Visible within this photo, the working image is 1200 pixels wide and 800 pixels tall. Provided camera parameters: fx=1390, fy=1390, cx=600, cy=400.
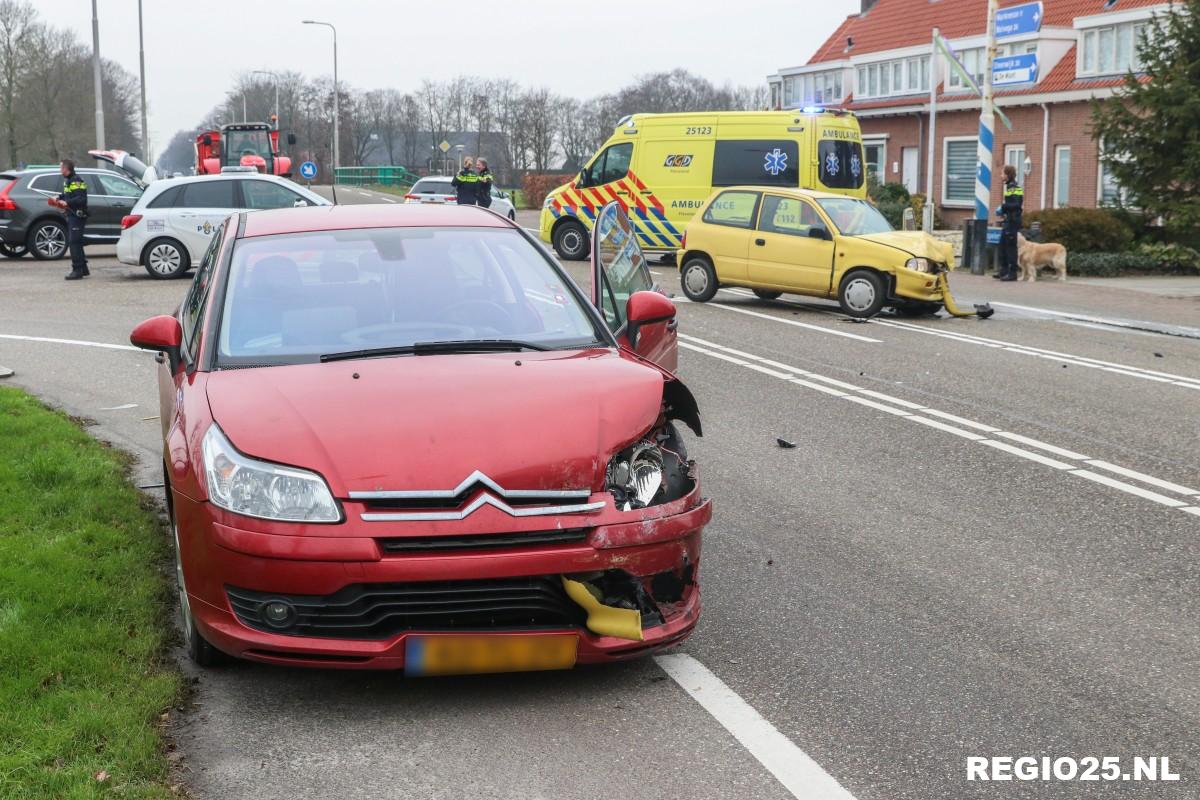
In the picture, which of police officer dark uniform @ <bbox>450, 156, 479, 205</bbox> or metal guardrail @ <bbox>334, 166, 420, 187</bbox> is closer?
police officer dark uniform @ <bbox>450, 156, 479, 205</bbox>

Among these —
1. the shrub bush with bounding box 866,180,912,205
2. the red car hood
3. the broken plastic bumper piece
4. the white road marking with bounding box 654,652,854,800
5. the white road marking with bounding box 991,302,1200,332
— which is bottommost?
the white road marking with bounding box 654,652,854,800

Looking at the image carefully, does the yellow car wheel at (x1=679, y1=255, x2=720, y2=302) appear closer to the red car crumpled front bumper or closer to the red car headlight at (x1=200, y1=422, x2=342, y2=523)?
the red car crumpled front bumper

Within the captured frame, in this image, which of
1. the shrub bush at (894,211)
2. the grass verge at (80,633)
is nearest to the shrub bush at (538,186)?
the shrub bush at (894,211)

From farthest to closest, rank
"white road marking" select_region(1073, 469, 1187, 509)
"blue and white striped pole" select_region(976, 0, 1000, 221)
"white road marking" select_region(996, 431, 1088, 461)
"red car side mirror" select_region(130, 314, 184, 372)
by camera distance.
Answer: "blue and white striped pole" select_region(976, 0, 1000, 221) < "white road marking" select_region(996, 431, 1088, 461) < "white road marking" select_region(1073, 469, 1187, 509) < "red car side mirror" select_region(130, 314, 184, 372)

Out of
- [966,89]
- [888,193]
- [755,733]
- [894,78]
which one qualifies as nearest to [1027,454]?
→ [755,733]

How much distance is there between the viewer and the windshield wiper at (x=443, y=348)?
16.4ft

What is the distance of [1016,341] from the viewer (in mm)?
15203

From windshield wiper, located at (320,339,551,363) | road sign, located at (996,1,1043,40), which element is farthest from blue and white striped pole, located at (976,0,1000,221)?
windshield wiper, located at (320,339,551,363)

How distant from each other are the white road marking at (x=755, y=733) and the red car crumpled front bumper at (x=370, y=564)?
22 cm

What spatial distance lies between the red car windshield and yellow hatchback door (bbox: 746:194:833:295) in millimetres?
12131

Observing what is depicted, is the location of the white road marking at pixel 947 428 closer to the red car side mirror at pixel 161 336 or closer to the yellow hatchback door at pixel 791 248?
the red car side mirror at pixel 161 336

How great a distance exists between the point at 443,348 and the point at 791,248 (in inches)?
526

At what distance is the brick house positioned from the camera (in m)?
39.9

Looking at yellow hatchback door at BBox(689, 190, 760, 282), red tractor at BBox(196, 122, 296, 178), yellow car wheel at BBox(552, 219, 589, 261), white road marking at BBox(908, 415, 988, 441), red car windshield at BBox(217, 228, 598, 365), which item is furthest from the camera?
red tractor at BBox(196, 122, 296, 178)
